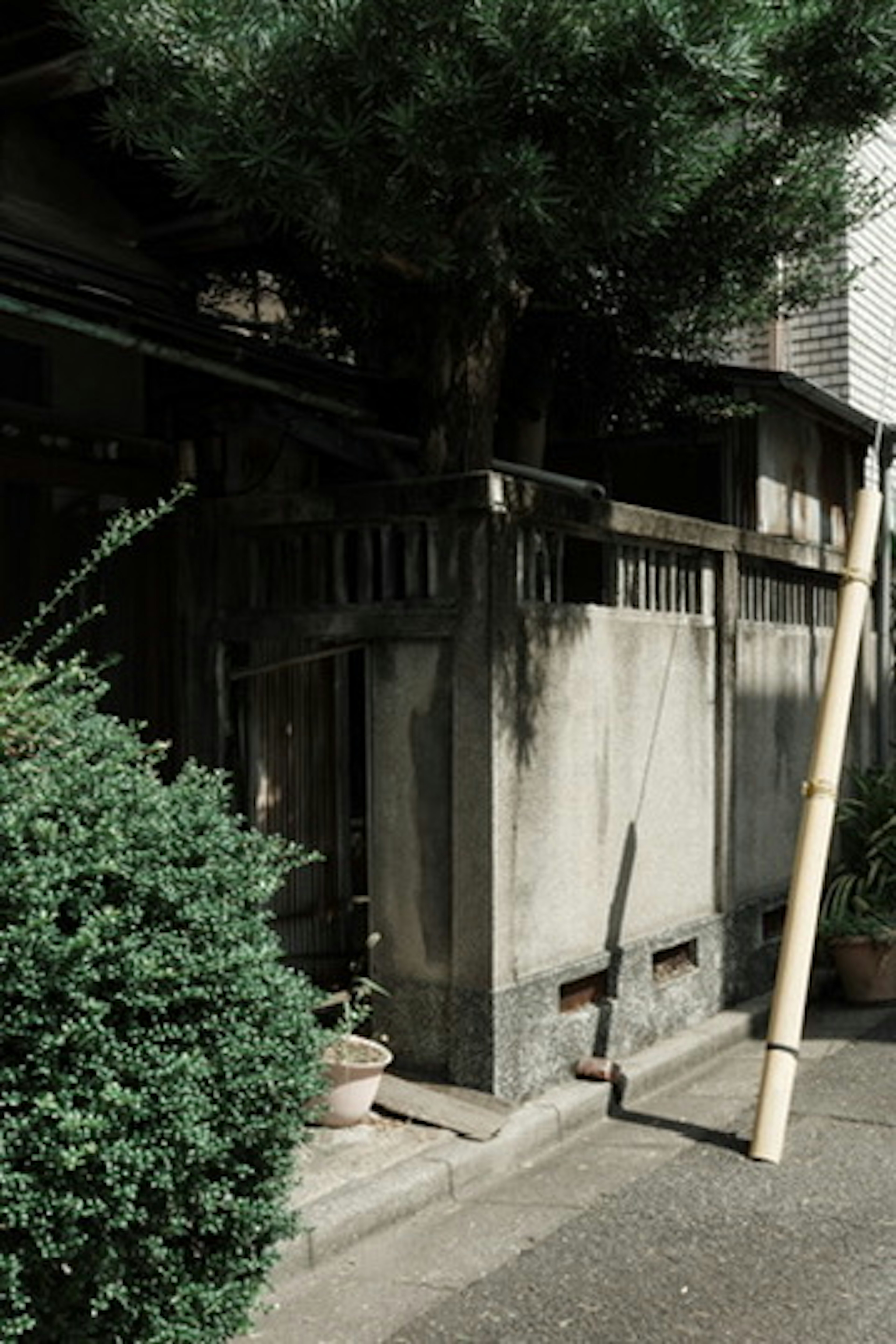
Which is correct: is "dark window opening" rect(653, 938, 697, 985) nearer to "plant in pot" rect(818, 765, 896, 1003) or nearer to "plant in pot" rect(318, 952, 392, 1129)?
"plant in pot" rect(818, 765, 896, 1003)

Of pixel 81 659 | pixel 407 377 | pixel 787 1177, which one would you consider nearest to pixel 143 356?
pixel 407 377

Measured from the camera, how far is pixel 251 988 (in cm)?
424

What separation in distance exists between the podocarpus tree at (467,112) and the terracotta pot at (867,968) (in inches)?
182

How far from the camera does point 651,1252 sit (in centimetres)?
584

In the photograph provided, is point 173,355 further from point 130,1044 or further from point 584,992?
point 584,992

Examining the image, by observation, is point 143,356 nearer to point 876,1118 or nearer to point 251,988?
point 251,988

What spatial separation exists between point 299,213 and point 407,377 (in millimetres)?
2794

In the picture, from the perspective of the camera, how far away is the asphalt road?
516 centimetres

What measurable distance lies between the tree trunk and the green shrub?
3669 mm

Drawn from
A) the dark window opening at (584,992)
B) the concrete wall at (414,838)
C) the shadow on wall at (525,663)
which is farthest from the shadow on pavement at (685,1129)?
the shadow on wall at (525,663)

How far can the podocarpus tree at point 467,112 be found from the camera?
5785 mm

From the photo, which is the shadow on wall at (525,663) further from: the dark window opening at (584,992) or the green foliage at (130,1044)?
the green foliage at (130,1044)

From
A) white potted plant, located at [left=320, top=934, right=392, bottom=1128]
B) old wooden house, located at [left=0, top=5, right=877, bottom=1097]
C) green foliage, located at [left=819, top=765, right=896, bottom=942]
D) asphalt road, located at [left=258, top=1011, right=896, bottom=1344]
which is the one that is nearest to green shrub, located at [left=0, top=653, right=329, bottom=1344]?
asphalt road, located at [left=258, top=1011, right=896, bottom=1344]

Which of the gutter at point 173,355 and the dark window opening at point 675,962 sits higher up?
the gutter at point 173,355
